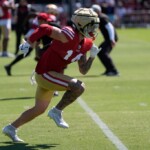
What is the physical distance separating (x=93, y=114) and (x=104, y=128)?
1417 mm

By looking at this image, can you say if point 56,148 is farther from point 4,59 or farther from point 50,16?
point 4,59

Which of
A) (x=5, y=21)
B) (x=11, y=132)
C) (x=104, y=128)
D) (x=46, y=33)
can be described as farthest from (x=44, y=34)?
(x=5, y=21)

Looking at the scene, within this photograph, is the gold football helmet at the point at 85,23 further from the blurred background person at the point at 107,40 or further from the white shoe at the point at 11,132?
the blurred background person at the point at 107,40

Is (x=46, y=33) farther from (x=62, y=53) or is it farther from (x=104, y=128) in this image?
(x=104, y=128)

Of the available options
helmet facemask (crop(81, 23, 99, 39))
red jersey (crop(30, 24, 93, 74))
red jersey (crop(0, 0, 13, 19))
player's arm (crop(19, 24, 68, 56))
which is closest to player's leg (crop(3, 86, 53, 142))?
red jersey (crop(30, 24, 93, 74))

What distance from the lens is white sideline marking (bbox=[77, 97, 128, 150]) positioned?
8762 millimetres

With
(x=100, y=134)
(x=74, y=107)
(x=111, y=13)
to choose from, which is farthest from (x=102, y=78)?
(x=111, y=13)

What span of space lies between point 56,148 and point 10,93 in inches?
232

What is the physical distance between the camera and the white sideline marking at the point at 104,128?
28.7 ft

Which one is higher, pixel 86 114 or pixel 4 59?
pixel 86 114

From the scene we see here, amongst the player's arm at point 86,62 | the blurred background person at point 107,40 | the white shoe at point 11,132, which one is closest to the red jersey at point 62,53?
the player's arm at point 86,62

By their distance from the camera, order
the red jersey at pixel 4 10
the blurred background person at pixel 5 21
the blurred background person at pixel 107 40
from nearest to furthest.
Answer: the blurred background person at pixel 107 40 < the blurred background person at pixel 5 21 < the red jersey at pixel 4 10

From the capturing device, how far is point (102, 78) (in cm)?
1744

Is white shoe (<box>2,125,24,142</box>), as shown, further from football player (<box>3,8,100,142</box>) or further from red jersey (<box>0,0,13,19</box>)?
red jersey (<box>0,0,13,19</box>)
